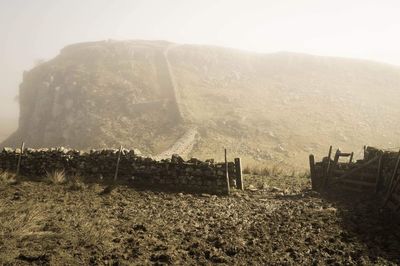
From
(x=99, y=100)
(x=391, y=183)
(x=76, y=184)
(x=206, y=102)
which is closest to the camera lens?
(x=391, y=183)

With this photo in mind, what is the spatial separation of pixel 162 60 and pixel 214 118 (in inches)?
937

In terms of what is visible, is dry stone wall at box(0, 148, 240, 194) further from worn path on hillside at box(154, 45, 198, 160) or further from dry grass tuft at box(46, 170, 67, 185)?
worn path on hillside at box(154, 45, 198, 160)

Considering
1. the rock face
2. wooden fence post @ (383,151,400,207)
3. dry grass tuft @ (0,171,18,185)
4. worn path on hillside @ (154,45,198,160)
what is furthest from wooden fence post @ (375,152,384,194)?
the rock face

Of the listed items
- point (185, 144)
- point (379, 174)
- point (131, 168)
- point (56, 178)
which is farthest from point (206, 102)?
point (379, 174)

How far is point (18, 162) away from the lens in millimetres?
15633

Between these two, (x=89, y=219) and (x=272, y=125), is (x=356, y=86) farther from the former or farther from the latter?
(x=89, y=219)

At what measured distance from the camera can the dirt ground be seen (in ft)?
25.5

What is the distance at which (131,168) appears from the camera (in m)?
14.8

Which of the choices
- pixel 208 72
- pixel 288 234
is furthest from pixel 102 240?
pixel 208 72

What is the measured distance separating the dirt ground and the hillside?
42.0ft

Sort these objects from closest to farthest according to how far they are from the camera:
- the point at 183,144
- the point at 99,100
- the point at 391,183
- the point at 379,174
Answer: the point at 391,183, the point at 379,174, the point at 183,144, the point at 99,100

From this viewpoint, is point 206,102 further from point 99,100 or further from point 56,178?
point 56,178

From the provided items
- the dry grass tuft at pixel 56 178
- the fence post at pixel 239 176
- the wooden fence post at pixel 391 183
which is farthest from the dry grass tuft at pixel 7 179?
the wooden fence post at pixel 391 183

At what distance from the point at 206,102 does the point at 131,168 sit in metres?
30.7
